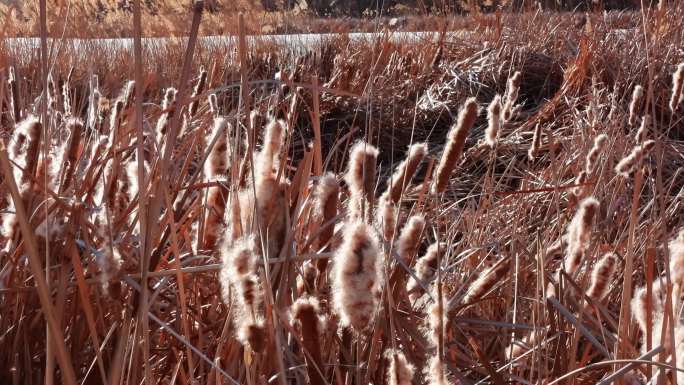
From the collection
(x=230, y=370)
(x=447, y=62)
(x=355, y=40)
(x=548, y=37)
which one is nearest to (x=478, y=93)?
(x=447, y=62)

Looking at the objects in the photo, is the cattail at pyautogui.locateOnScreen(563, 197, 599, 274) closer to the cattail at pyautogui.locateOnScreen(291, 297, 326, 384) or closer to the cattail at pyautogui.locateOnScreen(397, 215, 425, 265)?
the cattail at pyautogui.locateOnScreen(397, 215, 425, 265)

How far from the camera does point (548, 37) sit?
12.8 feet

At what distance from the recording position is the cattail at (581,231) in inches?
30.4

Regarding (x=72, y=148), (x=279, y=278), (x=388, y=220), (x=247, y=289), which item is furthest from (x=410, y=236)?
(x=72, y=148)

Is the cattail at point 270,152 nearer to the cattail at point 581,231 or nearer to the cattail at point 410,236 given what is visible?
the cattail at point 410,236

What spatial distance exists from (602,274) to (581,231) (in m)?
0.05

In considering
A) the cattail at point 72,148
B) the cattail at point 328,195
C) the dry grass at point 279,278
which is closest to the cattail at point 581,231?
the dry grass at point 279,278

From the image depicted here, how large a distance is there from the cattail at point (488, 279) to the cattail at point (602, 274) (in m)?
0.11

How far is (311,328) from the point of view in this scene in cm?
62

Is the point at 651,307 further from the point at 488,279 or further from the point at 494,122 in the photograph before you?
the point at 494,122

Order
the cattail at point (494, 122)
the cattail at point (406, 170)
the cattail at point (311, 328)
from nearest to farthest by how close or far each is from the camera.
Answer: the cattail at point (311, 328) → the cattail at point (406, 170) → the cattail at point (494, 122)

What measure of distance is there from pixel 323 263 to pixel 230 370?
168 mm

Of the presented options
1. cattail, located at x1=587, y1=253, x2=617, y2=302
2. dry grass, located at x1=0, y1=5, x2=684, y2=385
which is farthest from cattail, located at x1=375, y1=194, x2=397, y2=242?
cattail, located at x1=587, y1=253, x2=617, y2=302

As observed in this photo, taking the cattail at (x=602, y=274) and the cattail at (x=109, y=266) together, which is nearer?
the cattail at (x=109, y=266)
